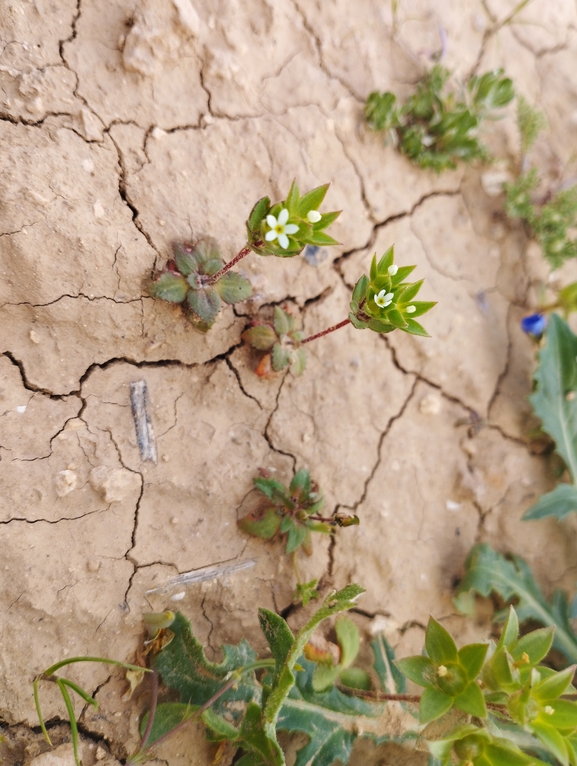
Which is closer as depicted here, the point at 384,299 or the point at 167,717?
the point at 384,299

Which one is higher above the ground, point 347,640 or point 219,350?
point 219,350

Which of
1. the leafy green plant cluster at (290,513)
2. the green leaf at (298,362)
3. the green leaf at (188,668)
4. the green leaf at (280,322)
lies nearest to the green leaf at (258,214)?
the green leaf at (280,322)

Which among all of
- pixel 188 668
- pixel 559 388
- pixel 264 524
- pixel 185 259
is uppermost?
pixel 185 259

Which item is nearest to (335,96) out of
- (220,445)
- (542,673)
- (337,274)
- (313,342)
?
(337,274)

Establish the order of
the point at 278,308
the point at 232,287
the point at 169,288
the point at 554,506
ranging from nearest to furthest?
1. the point at 169,288
2. the point at 232,287
3. the point at 278,308
4. the point at 554,506

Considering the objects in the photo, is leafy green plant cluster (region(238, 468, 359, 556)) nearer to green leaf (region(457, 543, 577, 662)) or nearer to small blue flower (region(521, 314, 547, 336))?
green leaf (region(457, 543, 577, 662))

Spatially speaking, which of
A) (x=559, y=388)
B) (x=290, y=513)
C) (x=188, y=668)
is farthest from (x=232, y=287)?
(x=559, y=388)

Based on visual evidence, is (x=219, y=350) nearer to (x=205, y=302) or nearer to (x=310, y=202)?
(x=205, y=302)

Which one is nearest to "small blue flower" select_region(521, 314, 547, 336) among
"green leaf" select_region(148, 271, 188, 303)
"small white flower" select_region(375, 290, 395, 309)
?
"small white flower" select_region(375, 290, 395, 309)

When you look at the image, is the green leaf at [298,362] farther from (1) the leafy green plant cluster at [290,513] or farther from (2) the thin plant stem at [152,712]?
(2) the thin plant stem at [152,712]
